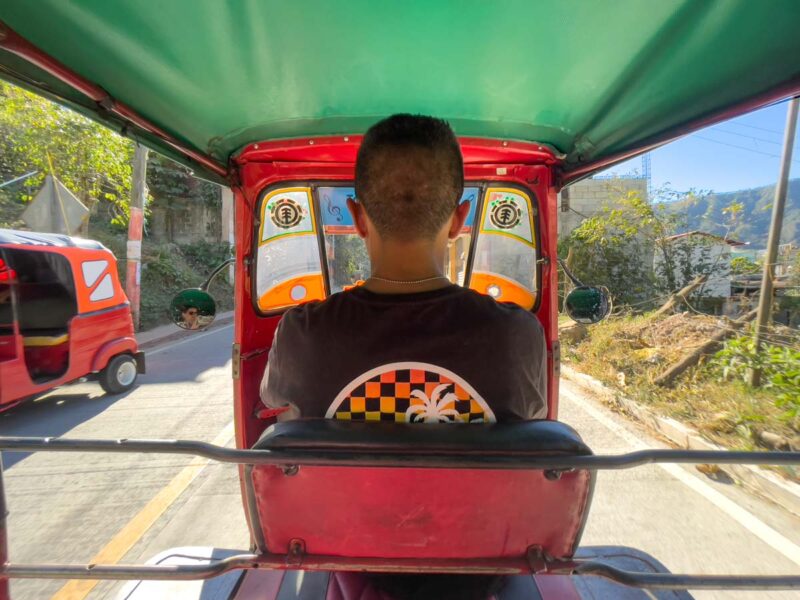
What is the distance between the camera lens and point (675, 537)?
286cm

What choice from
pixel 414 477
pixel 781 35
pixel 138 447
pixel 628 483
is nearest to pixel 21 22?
pixel 138 447

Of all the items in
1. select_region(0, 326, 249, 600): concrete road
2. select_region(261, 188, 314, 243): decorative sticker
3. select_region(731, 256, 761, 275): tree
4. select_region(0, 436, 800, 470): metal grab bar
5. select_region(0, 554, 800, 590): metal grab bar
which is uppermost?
select_region(261, 188, 314, 243): decorative sticker

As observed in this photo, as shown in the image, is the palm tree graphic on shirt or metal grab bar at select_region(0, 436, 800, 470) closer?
metal grab bar at select_region(0, 436, 800, 470)

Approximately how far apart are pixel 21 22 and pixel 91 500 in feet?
10.7

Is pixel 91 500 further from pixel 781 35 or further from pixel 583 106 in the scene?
pixel 781 35

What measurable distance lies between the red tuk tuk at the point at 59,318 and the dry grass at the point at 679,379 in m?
6.67

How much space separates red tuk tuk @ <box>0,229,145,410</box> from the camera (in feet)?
16.7

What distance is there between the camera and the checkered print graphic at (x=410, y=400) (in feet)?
3.96

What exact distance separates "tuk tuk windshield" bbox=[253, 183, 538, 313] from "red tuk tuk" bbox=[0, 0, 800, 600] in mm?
14

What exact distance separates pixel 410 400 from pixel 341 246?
1.93 metres

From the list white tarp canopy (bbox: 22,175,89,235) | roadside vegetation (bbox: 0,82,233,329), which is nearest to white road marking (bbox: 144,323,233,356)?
roadside vegetation (bbox: 0,82,233,329)

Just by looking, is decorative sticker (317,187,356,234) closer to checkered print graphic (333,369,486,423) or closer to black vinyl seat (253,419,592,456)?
checkered print graphic (333,369,486,423)

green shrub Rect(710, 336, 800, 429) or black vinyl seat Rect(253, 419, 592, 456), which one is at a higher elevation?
black vinyl seat Rect(253, 419, 592, 456)

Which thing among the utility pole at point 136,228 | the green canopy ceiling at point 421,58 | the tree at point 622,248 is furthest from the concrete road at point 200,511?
the tree at point 622,248
